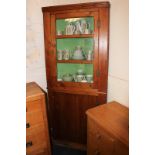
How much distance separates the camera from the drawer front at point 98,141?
148 centimetres

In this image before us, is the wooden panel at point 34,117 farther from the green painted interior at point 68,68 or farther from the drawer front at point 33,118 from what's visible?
the green painted interior at point 68,68

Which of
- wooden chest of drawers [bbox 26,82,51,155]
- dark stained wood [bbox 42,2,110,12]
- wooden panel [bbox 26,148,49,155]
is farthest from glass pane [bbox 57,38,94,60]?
wooden panel [bbox 26,148,49,155]

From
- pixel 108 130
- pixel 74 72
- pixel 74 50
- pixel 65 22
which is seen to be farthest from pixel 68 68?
pixel 108 130

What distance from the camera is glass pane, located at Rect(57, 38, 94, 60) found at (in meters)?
2.11

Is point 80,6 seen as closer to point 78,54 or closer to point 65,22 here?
point 65,22

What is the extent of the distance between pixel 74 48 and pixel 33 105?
92 centimetres

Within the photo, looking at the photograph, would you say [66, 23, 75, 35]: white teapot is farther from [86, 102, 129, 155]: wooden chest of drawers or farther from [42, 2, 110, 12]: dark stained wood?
[86, 102, 129, 155]: wooden chest of drawers

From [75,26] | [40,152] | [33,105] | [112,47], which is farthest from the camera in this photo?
[75,26]

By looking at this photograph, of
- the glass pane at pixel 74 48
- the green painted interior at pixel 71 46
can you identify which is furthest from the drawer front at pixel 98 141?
the glass pane at pixel 74 48

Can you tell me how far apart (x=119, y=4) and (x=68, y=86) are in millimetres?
1091

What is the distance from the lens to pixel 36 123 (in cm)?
177

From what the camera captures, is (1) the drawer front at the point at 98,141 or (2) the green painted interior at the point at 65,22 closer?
(1) the drawer front at the point at 98,141

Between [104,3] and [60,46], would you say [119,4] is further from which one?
[60,46]

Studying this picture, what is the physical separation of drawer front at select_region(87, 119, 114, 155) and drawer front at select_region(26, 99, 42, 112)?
0.53 m
